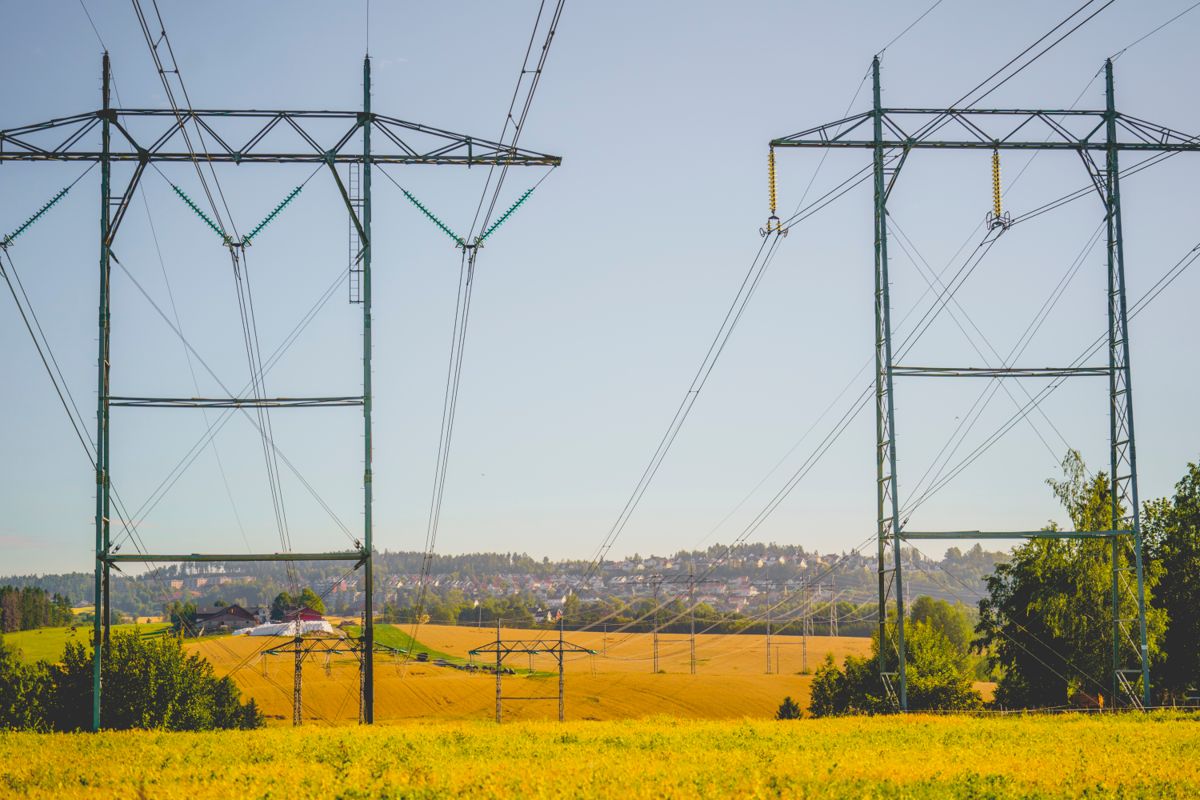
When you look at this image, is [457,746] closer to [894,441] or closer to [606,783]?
[606,783]

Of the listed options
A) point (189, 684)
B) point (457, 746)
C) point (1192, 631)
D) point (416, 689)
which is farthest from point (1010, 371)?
point (416, 689)

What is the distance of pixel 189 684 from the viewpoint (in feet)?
149

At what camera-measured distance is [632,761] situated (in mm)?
24656

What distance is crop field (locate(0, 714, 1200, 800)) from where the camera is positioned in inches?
826

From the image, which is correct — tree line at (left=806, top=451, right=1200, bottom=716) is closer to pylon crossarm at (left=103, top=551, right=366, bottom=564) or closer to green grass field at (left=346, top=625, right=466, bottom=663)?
pylon crossarm at (left=103, top=551, right=366, bottom=564)

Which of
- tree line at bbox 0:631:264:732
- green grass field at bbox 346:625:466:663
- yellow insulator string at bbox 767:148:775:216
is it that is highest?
yellow insulator string at bbox 767:148:775:216

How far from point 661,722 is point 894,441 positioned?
11950 mm

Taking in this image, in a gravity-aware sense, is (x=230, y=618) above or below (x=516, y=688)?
below

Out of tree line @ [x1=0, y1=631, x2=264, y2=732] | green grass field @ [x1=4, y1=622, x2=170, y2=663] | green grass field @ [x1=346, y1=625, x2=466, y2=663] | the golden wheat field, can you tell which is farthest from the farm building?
tree line @ [x1=0, y1=631, x2=264, y2=732]

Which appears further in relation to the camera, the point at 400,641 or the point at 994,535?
the point at 400,641

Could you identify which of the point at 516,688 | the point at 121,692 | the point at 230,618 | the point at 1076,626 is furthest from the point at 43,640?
the point at 1076,626

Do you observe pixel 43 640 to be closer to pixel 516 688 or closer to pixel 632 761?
pixel 516 688

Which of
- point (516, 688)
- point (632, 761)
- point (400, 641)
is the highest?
point (632, 761)

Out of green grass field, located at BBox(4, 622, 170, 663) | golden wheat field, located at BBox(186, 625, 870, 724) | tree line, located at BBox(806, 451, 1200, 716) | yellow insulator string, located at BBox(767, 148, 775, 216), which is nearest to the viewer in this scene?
yellow insulator string, located at BBox(767, 148, 775, 216)
